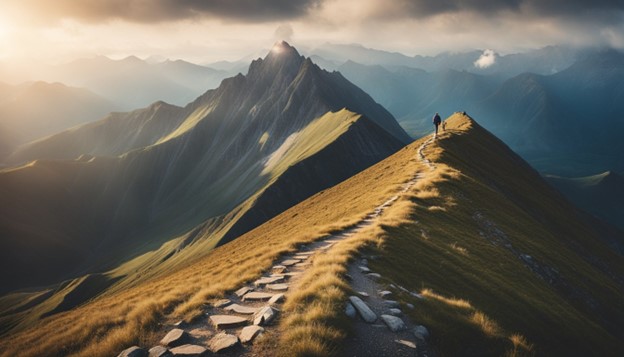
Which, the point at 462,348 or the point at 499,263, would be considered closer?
the point at 462,348

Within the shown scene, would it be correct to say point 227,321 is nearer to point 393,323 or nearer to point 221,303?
point 221,303

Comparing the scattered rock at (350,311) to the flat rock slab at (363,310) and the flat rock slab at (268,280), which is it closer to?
the flat rock slab at (363,310)

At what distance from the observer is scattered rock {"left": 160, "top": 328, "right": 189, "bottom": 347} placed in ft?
37.2

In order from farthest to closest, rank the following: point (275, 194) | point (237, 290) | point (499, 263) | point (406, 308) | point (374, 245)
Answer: point (275, 194)
point (499, 263)
point (374, 245)
point (237, 290)
point (406, 308)

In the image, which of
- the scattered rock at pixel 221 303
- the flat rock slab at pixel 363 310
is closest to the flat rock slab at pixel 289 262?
the scattered rock at pixel 221 303

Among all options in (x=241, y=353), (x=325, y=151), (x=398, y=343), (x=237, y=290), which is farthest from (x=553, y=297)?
(x=325, y=151)

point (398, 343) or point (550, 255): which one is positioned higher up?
point (398, 343)

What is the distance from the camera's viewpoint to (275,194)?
16875cm

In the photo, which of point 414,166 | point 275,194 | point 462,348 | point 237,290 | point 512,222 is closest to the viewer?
point 462,348

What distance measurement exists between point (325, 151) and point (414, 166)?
13973cm

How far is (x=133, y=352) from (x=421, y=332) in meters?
8.81

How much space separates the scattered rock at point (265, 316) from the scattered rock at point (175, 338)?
226 centimetres

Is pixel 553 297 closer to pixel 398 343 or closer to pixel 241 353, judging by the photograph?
pixel 398 343

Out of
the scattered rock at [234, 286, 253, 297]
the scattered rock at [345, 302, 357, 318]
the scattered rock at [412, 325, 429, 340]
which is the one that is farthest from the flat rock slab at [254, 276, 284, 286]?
the scattered rock at [412, 325, 429, 340]
